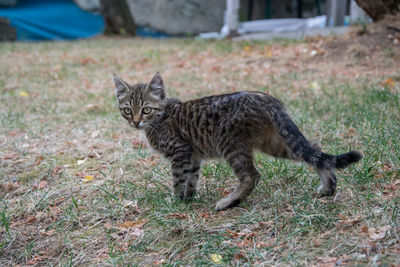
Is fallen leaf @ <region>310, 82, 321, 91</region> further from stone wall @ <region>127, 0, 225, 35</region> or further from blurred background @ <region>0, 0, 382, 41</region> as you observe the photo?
stone wall @ <region>127, 0, 225, 35</region>

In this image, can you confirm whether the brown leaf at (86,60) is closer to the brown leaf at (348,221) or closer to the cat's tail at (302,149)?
the cat's tail at (302,149)

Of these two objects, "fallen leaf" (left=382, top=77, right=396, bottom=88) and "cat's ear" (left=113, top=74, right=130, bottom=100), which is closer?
"cat's ear" (left=113, top=74, right=130, bottom=100)

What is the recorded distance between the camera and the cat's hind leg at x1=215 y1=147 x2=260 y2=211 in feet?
11.3

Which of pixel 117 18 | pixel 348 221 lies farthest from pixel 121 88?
pixel 117 18

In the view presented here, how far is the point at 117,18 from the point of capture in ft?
53.8

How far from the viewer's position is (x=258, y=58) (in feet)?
30.8

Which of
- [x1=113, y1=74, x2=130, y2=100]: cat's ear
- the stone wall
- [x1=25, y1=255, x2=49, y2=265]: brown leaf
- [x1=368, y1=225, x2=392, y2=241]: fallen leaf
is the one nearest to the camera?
[x1=368, y1=225, x2=392, y2=241]: fallen leaf

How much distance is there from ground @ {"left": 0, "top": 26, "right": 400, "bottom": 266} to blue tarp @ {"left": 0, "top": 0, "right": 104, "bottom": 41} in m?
8.81

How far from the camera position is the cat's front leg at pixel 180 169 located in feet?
12.3

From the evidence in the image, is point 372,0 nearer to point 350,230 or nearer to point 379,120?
point 379,120

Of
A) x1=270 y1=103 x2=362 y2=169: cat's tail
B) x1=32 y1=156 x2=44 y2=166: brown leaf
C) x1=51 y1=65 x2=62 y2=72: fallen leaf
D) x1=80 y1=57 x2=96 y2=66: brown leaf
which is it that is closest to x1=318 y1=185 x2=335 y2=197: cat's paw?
x1=270 y1=103 x2=362 y2=169: cat's tail

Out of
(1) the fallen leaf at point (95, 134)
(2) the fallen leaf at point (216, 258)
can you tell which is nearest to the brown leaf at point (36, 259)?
(2) the fallen leaf at point (216, 258)

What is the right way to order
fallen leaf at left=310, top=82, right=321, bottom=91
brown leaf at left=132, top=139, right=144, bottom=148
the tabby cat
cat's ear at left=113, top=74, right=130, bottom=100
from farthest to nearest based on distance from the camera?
fallen leaf at left=310, top=82, right=321, bottom=91 < brown leaf at left=132, top=139, right=144, bottom=148 < cat's ear at left=113, top=74, right=130, bottom=100 < the tabby cat

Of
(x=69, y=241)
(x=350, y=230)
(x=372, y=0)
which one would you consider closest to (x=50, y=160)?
(x=69, y=241)
